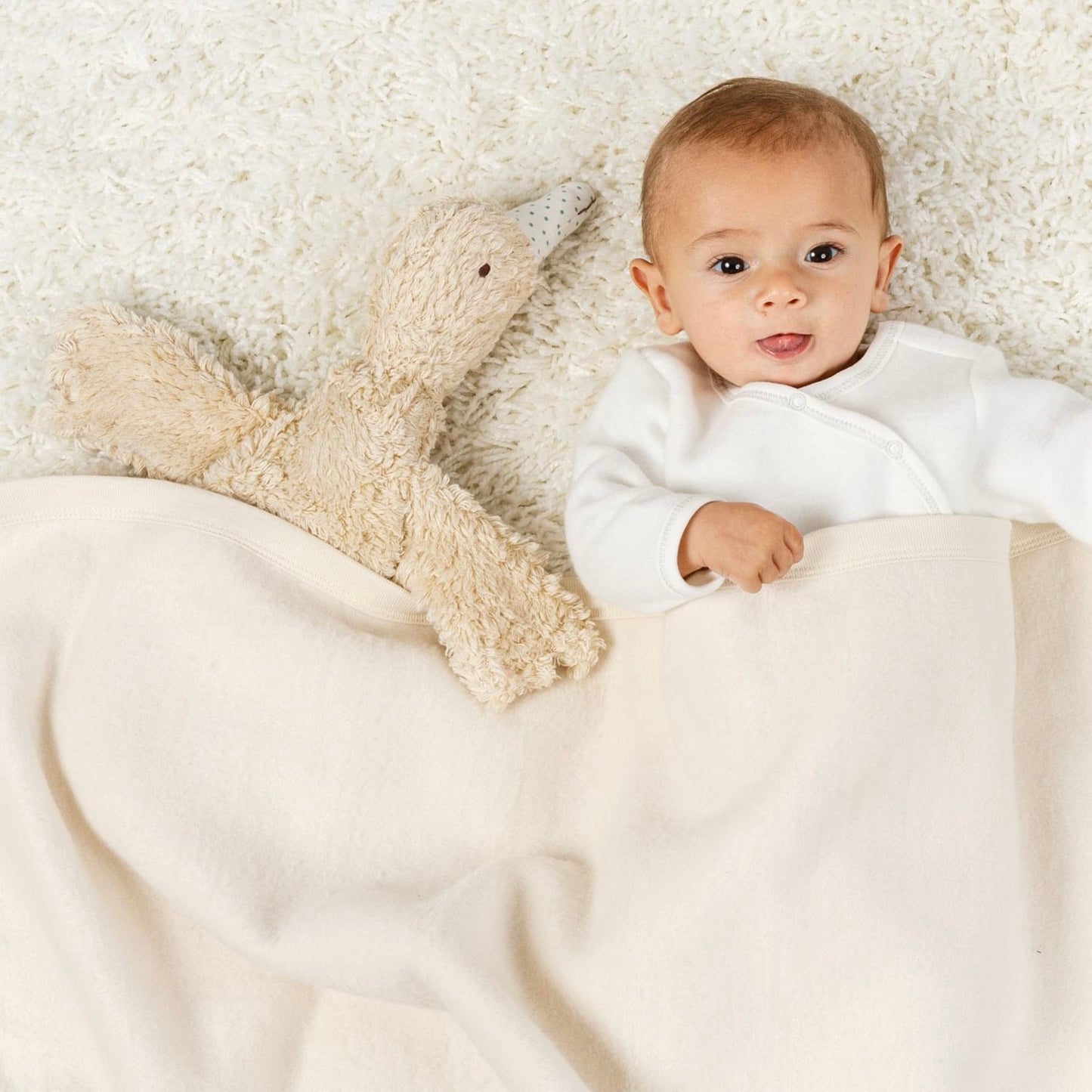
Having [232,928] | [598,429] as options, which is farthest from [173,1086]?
[598,429]

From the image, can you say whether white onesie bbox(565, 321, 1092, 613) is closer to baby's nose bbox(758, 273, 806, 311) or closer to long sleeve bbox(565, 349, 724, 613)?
long sleeve bbox(565, 349, 724, 613)

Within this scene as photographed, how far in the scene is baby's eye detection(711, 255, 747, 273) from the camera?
1.34 m

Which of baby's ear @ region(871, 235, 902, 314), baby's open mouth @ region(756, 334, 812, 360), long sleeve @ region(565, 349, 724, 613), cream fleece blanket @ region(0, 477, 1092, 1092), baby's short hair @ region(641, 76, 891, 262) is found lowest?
cream fleece blanket @ region(0, 477, 1092, 1092)

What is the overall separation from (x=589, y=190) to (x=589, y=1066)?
41.4 inches

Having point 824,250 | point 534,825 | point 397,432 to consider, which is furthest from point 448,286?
point 534,825

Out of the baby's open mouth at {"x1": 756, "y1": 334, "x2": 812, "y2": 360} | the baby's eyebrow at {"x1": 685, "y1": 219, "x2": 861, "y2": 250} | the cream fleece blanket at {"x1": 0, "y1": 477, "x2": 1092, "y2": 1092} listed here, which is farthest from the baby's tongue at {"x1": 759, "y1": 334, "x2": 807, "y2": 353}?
the cream fleece blanket at {"x1": 0, "y1": 477, "x2": 1092, "y2": 1092}

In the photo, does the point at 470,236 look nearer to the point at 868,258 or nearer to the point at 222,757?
the point at 868,258

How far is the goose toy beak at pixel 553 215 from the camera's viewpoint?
1.49 metres

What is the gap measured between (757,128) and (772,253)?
141 millimetres

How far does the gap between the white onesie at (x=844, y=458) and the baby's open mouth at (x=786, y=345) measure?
0.04 meters

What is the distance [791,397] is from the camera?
135 cm

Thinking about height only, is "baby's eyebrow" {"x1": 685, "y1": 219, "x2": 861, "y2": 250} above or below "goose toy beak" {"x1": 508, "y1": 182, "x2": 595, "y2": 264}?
above

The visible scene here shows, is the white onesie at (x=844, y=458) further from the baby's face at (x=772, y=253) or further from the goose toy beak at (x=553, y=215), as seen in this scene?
the goose toy beak at (x=553, y=215)

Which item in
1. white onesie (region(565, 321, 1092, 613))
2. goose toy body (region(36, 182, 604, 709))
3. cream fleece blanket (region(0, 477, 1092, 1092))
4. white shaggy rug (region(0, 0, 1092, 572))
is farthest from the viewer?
white shaggy rug (region(0, 0, 1092, 572))
